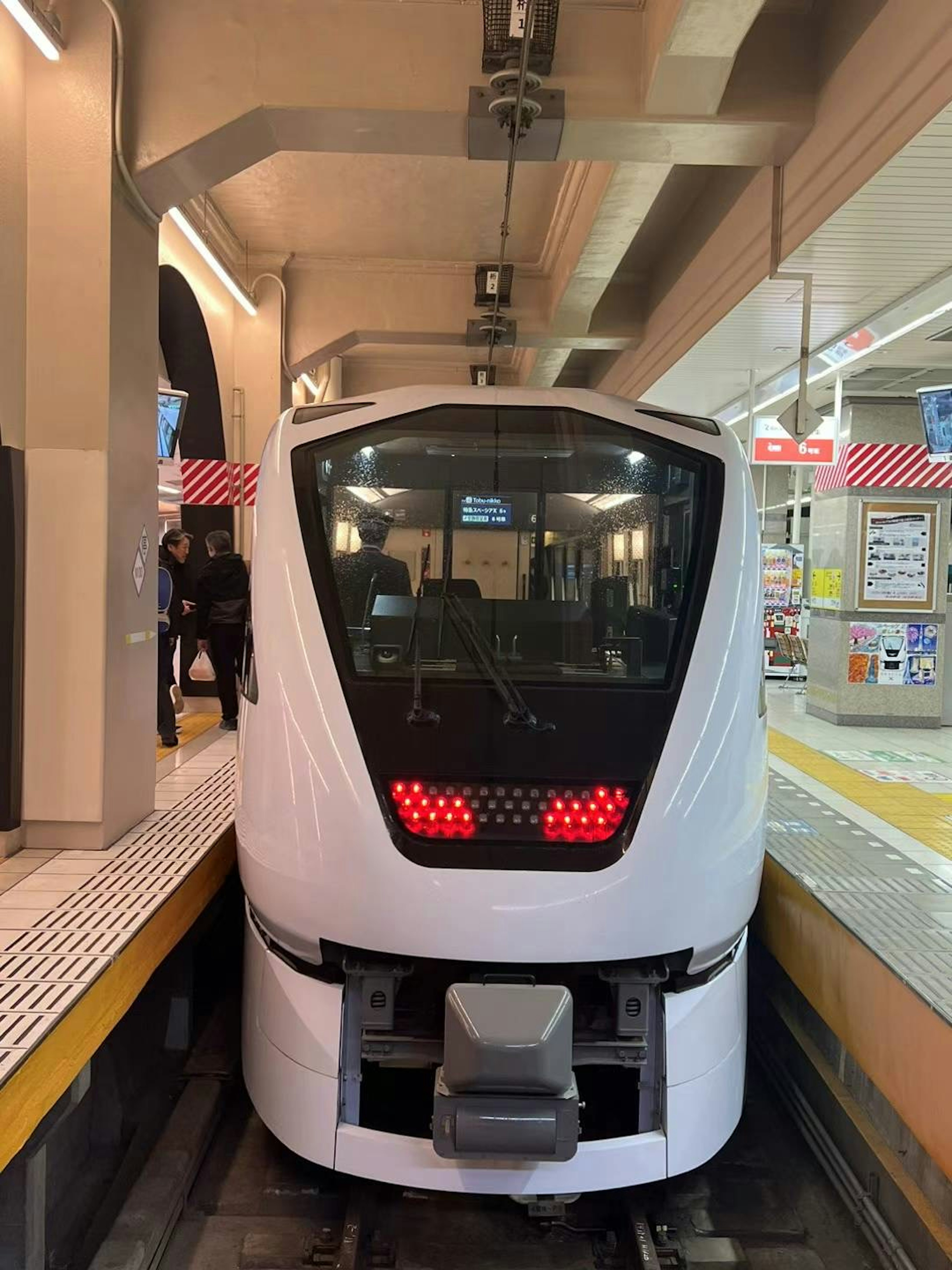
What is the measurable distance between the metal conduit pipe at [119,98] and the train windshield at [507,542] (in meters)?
1.61

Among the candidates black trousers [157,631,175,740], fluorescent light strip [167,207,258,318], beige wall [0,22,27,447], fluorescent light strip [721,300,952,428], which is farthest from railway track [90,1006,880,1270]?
fluorescent light strip [167,207,258,318]

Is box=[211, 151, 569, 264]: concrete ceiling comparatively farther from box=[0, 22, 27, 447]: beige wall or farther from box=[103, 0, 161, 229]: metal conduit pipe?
box=[0, 22, 27, 447]: beige wall

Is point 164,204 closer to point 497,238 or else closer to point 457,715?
point 457,715

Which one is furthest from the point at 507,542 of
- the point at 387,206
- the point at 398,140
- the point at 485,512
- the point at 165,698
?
the point at 387,206

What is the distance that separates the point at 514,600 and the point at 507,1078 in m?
1.52

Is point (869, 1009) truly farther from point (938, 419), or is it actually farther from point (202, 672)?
point (202, 672)

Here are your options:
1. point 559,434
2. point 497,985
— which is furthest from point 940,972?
point 559,434

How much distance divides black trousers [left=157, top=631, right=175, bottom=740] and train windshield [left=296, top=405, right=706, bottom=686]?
3335mm

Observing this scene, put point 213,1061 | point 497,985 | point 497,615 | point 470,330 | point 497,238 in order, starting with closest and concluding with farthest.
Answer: point 497,985 < point 497,615 < point 213,1061 < point 497,238 < point 470,330

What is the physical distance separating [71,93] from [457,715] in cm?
293

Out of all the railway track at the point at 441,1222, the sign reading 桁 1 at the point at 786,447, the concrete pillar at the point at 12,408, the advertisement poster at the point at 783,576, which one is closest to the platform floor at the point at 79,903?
the concrete pillar at the point at 12,408

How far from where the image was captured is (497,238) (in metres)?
8.23

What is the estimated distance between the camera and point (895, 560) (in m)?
9.42

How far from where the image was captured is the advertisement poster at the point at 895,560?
30.9 feet
